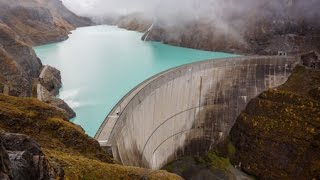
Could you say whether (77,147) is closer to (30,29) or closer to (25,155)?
(25,155)

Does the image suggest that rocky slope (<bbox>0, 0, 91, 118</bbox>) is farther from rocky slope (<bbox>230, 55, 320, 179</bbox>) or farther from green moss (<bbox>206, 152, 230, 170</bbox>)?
rocky slope (<bbox>230, 55, 320, 179</bbox>)

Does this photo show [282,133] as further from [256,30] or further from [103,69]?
[256,30]

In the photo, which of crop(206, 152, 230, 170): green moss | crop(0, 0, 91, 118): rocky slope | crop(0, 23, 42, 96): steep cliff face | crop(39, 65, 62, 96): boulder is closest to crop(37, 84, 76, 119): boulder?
crop(0, 0, 91, 118): rocky slope

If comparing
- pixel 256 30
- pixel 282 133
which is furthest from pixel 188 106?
pixel 256 30

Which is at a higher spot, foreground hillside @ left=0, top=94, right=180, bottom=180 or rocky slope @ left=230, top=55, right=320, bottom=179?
A: foreground hillside @ left=0, top=94, right=180, bottom=180

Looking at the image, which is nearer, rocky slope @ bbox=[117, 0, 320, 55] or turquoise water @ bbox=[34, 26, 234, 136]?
turquoise water @ bbox=[34, 26, 234, 136]

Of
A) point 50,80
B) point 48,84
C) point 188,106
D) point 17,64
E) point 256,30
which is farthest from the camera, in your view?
point 256,30
